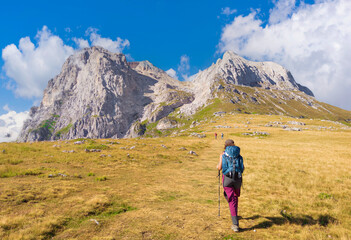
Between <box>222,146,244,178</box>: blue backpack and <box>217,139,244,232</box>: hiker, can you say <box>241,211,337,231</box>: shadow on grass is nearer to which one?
<box>217,139,244,232</box>: hiker

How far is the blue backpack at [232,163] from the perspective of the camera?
7969 mm

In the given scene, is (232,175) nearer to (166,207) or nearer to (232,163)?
(232,163)

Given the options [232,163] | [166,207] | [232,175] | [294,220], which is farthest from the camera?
[166,207]

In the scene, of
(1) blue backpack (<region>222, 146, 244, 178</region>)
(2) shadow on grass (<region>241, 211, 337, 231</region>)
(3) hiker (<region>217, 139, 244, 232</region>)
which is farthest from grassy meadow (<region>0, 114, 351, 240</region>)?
(1) blue backpack (<region>222, 146, 244, 178</region>)

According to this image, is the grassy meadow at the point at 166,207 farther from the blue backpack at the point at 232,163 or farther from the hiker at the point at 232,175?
the blue backpack at the point at 232,163

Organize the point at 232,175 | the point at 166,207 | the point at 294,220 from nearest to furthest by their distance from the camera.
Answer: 1. the point at 232,175
2. the point at 294,220
3. the point at 166,207

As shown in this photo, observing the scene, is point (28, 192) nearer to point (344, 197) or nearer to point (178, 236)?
point (178, 236)

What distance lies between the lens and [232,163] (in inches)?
319

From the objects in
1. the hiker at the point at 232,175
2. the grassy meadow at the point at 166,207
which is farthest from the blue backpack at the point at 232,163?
the grassy meadow at the point at 166,207

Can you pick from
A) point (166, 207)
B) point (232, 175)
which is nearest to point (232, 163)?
point (232, 175)

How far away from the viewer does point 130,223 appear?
802 cm

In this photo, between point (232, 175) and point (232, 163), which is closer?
point (232, 175)

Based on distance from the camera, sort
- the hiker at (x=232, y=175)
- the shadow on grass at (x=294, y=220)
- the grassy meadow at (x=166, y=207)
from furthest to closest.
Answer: the shadow on grass at (x=294, y=220), the hiker at (x=232, y=175), the grassy meadow at (x=166, y=207)

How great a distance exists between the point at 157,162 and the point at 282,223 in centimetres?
1805
